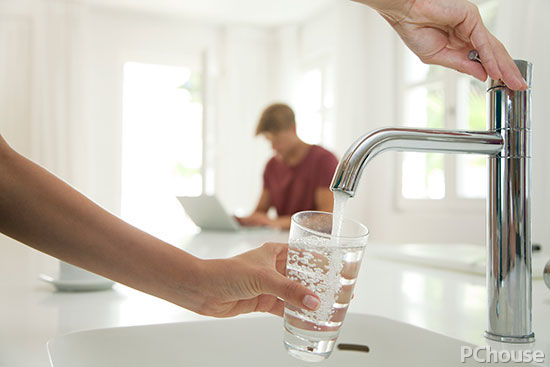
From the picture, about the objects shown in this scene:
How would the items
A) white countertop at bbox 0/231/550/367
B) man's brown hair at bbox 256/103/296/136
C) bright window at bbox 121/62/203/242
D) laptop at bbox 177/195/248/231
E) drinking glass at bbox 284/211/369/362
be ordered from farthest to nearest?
1. bright window at bbox 121/62/203/242
2. man's brown hair at bbox 256/103/296/136
3. laptop at bbox 177/195/248/231
4. white countertop at bbox 0/231/550/367
5. drinking glass at bbox 284/211/369/362

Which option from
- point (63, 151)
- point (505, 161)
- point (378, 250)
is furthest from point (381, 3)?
point (63, 151)

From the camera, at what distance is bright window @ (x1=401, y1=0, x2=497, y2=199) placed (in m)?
3.66

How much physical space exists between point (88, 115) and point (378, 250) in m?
4.17

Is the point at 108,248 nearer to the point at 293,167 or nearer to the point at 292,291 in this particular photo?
the point at 292,291

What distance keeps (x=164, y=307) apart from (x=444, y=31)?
555 millimetres

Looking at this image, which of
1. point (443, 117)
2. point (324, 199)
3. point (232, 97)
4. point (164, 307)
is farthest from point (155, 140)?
point (164, 307)

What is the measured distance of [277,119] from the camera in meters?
3.20

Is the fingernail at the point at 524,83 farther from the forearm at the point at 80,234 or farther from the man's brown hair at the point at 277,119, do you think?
the man's brown hair at the point at 277,119

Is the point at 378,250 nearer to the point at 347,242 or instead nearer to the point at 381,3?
the point at 381,3

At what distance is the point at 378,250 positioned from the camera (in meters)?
1.42

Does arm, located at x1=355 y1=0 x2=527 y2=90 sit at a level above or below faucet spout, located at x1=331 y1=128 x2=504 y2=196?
above

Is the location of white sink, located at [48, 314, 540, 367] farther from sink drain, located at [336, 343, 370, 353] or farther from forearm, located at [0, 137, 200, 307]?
forearm, located at [0, 137, 200, 307]

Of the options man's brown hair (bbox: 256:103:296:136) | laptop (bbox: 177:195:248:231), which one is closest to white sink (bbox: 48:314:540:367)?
laptop (bbox: 177:195:248:231)

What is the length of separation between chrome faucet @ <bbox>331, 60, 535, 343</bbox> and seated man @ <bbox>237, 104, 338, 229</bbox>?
93.0 inches
